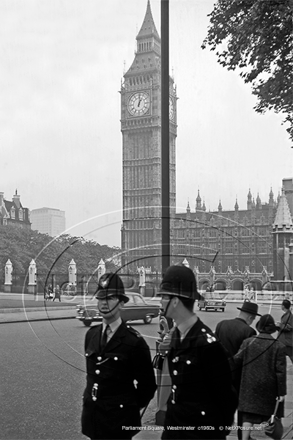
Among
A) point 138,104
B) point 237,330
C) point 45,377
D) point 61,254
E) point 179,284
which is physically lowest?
point 45,377

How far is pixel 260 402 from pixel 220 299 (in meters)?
0.97

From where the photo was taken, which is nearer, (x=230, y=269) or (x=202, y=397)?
(x=202, y=397)

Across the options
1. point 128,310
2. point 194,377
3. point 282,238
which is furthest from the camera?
point 282,238

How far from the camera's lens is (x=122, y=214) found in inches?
106

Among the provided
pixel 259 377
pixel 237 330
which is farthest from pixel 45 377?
pixel 237 330

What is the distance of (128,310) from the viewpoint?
254 centimetres

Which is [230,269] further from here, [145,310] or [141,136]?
[141,136]

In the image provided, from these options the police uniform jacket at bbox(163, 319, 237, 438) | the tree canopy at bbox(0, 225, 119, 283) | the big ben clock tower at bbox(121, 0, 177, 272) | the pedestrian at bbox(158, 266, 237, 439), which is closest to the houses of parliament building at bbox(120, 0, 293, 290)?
the big ben clock tower at bbox(121, 0, 177, 272)

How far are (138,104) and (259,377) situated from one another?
5.65 feet

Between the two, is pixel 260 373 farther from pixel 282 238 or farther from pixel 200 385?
pixel 200 385

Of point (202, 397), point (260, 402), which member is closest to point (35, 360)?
point (260, 402)

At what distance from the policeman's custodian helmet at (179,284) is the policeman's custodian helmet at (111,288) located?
220 millimetres

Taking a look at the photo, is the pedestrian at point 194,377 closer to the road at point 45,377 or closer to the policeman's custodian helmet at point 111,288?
the policeman's custodian helmet at point 111,288

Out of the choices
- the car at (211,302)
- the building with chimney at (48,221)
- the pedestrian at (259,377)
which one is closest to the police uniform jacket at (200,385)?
the car at (211,302)
